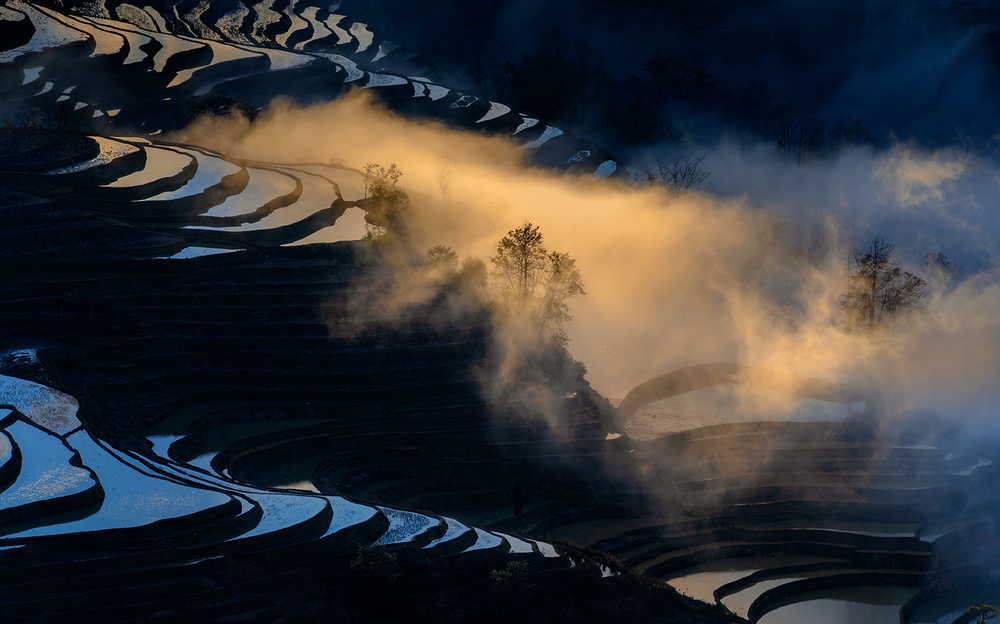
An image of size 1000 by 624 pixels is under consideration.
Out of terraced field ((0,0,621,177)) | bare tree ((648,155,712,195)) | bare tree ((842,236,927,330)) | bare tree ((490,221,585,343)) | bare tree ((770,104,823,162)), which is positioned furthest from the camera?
bare tree ((770,104,823,162))

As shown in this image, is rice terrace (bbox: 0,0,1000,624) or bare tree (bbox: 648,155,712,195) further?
bare tree (bbox: 648,155,712,195)

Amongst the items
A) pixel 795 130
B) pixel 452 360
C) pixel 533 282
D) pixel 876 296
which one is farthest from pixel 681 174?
pixel 452 360

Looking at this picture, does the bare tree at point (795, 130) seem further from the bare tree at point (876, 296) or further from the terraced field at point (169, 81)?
the bare tree at point (876, 296)

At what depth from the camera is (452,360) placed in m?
33.5

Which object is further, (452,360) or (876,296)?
(876,296)

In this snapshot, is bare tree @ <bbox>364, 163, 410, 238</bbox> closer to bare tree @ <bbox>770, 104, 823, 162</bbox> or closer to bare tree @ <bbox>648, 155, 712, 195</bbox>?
bare tree @ <bbox>648, 155, 712, 195</bbox>

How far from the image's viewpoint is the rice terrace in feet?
79.5

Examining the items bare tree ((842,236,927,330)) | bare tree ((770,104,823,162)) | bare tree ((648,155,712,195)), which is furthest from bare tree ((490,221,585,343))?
bare tree ((770,104,823,162))

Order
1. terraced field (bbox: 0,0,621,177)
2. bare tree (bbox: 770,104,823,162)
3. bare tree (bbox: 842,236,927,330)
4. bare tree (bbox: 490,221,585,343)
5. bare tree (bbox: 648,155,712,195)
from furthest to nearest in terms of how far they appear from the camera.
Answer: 1. bare tree (bbox: 770,104,823,162)
2. bare tree (bbox: 648,155,712,195)
3. terraced field (bbox: 0,0,621,177)
4. bare tree (bbox: 842,236,927,330)
5. bare tree (bbox: 490,221,585,343)

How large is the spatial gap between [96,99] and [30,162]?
14840mm

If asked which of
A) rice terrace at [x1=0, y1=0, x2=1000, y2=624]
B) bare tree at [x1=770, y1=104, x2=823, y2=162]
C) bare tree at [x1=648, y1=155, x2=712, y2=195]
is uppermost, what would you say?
bare tree at [x1=770, y1=104, x2=823, y2=162]

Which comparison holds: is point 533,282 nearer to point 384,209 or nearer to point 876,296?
point 384,209

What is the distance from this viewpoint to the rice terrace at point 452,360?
79.5ft

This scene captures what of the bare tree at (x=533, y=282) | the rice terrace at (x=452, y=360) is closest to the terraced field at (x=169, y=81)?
the rice terrace at (x=452, y=360)
